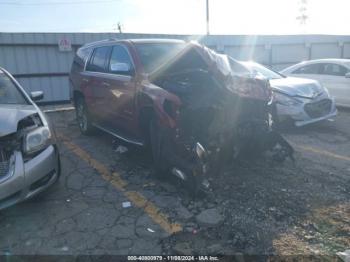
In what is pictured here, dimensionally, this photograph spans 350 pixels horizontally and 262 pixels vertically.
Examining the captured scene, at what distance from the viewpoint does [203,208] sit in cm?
383

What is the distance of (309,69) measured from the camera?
32.6 ft

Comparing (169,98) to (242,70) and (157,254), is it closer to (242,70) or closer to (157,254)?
(157,254)

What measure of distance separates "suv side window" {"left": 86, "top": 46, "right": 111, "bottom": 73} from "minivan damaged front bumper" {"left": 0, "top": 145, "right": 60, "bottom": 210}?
2639mm

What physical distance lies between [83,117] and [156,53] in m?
2.73

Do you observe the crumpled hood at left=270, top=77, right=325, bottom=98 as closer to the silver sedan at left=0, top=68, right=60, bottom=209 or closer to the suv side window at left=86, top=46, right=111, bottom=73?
the suv side window at left=86, top=46, right=111, bottom=73

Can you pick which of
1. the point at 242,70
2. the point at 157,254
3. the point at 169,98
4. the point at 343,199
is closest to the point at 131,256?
the point at 157,254

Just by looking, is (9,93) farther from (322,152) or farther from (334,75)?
(334,75)

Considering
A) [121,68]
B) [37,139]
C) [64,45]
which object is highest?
[64,45]

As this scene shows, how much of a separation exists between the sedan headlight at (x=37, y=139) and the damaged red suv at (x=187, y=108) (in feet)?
4.46

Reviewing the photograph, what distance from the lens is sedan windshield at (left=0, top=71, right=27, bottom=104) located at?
4.52 meters

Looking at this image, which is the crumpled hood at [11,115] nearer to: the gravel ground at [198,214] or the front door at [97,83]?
the gravel ground at [198,214]

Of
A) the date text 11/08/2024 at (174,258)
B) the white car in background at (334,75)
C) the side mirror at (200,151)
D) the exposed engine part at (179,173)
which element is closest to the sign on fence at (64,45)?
the white car in background at (334,75)

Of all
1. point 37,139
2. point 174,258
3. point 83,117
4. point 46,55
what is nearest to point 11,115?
point 37,139

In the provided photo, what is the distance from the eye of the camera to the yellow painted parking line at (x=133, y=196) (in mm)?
3512
